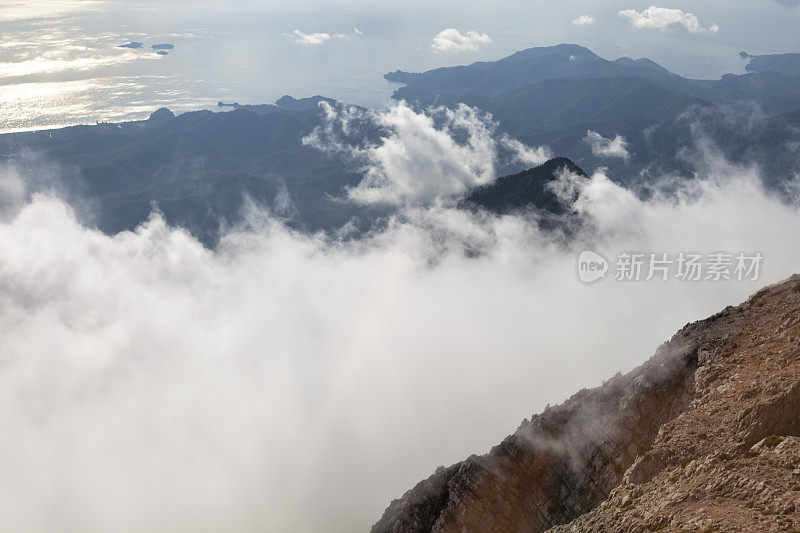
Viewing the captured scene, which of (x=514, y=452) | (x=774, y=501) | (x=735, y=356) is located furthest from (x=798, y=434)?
(x=514, y=452)

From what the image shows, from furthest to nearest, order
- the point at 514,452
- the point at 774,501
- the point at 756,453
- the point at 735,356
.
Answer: the point at 514,452 → the point at 735,356 → the point at 756,453 → the point at 774,501

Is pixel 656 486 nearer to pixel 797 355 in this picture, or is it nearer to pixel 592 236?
pixel 797 355

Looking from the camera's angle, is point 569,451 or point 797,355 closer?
point 797,355

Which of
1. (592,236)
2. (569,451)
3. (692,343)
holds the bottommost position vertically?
(592,236)

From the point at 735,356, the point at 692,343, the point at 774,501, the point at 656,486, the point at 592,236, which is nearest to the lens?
the point at 774,501

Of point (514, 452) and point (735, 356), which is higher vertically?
point (735, 356)

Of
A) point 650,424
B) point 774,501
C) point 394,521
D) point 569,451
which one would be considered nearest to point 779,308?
point 650,424

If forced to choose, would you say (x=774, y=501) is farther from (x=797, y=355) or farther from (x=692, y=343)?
(x=692, y=343)
